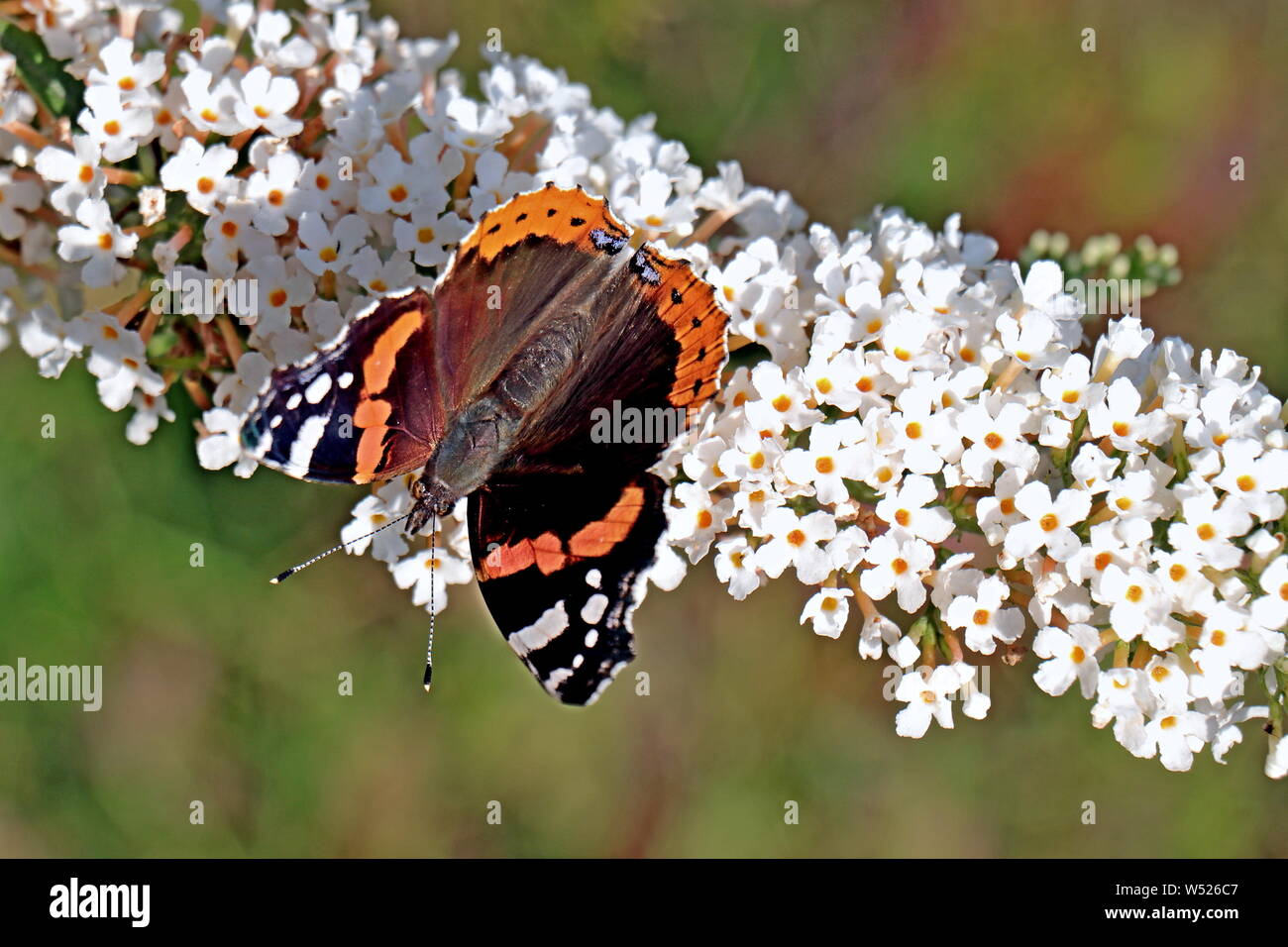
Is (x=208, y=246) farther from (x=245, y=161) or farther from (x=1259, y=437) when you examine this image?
(x=1259, y=437)

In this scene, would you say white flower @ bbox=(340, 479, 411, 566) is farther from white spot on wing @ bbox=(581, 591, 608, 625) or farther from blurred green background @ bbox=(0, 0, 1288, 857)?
blurred green background @ bbox=(0, 0, 1288, 857)

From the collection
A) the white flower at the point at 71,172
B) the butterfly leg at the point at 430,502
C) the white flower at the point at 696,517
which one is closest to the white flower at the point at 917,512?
the white flower at the point at 696,517

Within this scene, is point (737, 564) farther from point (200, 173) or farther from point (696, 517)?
point (200, 173)

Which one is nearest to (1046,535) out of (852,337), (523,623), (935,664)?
(935,664)

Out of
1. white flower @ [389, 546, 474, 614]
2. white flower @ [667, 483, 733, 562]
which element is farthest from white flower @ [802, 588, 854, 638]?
white flower @ [389, 546, 474, 614]

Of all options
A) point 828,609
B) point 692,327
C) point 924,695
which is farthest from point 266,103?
point 924,695
